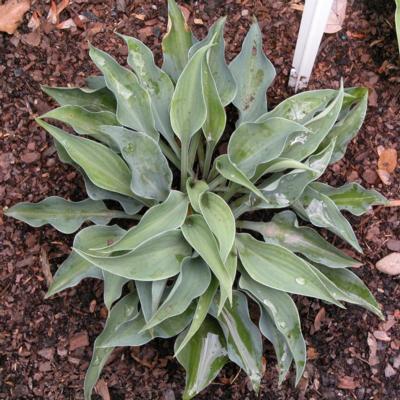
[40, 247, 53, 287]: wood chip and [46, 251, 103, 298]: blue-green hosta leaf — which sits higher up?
[46, 251, 103, 298]: blue-green hosta leaf

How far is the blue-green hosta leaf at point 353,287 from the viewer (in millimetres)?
1659

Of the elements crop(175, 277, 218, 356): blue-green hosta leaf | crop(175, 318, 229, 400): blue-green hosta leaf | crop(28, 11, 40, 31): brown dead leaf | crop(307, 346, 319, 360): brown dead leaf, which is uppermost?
crop(28, 11, 40, 31): brown dead leaf

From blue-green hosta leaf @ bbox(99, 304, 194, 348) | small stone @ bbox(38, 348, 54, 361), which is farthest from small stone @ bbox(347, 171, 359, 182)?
small stone @ bbox(38, 348, 54, 361)

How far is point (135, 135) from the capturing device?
151 centimetres

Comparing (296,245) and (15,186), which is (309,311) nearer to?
(296,245)

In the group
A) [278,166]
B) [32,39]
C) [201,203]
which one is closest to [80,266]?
[201,203]

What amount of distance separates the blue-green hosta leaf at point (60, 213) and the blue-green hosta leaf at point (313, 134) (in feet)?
1.78

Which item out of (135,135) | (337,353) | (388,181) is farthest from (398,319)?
(135,135)

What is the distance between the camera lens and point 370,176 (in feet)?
6.52

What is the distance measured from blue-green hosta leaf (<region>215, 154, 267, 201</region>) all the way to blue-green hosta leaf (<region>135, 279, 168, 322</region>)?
0.34 m

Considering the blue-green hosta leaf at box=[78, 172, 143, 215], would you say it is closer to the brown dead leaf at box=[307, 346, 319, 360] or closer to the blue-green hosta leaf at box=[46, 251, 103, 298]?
the blue-green hosta leaf at box=[46, 251, 103, 298]

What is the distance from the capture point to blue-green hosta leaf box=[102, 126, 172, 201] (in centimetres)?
152

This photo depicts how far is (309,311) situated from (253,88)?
0.73m

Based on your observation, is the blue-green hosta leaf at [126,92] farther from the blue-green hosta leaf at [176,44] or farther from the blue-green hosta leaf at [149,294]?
the blue-green hosta leaf at [149,294]
